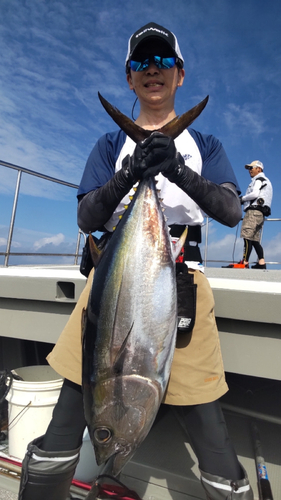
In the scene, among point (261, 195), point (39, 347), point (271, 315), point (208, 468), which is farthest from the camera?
point (261, 195)

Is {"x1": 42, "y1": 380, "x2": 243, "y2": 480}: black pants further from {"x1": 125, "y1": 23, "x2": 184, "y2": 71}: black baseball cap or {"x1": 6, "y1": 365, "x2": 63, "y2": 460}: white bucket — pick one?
{"x1": 125, "y1": 23, "x2": 184, "y2": 71}: black baseball cap

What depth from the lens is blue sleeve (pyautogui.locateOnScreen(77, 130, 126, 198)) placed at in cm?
148

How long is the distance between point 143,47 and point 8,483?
2.41 m

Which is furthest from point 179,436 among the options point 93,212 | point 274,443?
point 93,212

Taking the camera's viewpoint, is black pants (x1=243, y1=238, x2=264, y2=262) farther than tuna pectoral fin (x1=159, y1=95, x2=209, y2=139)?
Yes

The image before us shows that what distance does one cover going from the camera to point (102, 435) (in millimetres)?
1046

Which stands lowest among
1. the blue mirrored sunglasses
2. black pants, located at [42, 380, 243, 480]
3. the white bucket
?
the white bucket

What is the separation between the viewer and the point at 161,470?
2.04m

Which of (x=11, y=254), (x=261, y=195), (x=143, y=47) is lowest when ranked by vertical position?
(x=11, y=254)

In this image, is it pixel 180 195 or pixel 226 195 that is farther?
pixel 180 195

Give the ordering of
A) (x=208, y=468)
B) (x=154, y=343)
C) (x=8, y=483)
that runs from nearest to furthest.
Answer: (x=154, y=343), (x=208, y=468), (x=8, y=483)

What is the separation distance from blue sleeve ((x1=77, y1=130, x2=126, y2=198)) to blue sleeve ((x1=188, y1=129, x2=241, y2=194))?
38 cm

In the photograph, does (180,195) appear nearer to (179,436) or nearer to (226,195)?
(226,195)

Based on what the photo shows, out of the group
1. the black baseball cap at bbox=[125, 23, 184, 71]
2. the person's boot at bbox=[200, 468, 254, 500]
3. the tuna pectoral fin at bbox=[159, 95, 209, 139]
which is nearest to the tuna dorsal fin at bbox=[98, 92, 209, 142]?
the tuna pectoral fin at bbox=[159, 95, 209, 139]
